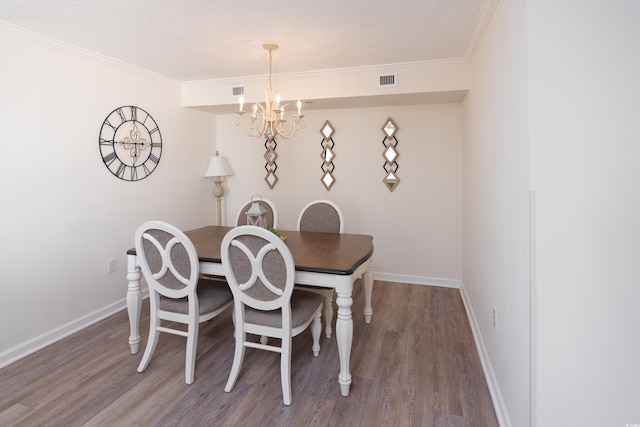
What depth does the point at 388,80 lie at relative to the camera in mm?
3275

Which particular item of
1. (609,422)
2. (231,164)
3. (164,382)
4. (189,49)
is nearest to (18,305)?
(164,382)

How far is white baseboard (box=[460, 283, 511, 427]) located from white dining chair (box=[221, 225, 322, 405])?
3.59 feet

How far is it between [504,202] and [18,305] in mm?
3259

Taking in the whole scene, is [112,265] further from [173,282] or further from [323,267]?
[323,267]

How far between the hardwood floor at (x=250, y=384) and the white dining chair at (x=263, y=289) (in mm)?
175

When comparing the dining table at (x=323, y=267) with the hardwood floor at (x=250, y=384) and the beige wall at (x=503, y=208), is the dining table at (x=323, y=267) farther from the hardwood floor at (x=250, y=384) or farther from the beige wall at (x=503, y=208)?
the beige wall at (x=503, y=208)

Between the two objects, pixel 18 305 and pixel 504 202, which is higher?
pixel 504 202

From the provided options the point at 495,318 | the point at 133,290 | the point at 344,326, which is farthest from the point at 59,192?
the point at 495,318

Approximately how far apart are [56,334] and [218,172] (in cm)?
222

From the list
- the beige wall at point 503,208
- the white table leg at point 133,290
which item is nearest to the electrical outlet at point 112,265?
the white table leg at point 133,290

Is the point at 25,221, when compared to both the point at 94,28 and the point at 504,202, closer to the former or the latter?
the point at 94,28

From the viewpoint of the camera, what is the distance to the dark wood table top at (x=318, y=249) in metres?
2.00

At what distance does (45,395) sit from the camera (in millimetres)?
2002

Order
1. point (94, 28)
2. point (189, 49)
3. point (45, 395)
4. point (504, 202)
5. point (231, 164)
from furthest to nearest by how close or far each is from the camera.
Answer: point (231, 164), point (189, 49), point (94, 28), point (45, 395), point (504, 202)
